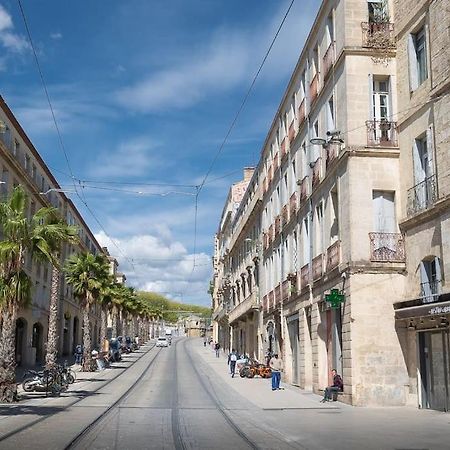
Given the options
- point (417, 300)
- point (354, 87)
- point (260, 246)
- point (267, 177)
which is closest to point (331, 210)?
point (354, 87)

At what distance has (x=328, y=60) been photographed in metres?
27.3

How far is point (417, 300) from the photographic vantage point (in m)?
21.1

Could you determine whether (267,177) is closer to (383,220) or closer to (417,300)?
(383,220)

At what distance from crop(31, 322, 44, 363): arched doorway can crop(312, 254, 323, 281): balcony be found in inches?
1246

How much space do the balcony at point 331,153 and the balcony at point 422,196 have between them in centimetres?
367

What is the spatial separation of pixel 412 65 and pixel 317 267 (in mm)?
9688

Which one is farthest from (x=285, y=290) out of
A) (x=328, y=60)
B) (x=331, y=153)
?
(x=328, y=60)

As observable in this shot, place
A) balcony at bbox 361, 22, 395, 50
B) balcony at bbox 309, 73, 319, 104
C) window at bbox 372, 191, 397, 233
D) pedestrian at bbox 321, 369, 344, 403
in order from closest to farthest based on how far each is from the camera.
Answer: window at bbox 372, 191, 397, 233 → pedestrian at bbox 321, 369, 344, 403 → balcony at bbox 361, 22, 395, 50 → balcony at bbox 309, 73, 319, 104

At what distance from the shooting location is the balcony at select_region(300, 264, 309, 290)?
31.0 m

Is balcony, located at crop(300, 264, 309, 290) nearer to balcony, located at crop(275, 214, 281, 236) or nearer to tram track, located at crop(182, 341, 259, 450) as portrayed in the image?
tram track, located at crop(182, 341, 259, 450)

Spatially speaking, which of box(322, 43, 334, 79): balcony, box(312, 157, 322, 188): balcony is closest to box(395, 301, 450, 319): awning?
box(312, 157, 322, 188): balcony

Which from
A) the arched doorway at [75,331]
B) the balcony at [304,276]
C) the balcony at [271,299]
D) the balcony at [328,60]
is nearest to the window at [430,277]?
the balcony at [304,276]

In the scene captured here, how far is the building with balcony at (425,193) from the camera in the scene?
66.6 feet

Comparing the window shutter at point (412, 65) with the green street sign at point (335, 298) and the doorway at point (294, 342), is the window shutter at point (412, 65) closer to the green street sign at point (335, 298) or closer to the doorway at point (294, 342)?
the green street sign at point (335, 298)
